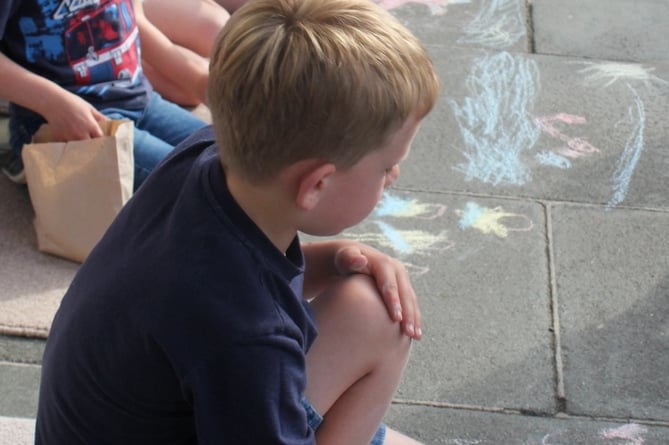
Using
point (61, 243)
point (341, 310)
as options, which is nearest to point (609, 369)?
point (341, 310)

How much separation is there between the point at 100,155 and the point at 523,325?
→ 1.22 metres

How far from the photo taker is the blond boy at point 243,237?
1479 millimetres

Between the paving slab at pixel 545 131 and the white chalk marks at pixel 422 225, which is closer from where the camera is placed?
the white chalk marks at pixel 422 225

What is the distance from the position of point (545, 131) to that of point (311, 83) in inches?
85.3

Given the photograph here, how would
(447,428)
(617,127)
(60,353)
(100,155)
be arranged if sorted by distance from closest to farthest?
1. (60,353)
2. (447,428)
3. (100,155)
4. (617,127)

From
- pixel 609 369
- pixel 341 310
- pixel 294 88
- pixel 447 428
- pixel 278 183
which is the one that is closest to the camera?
pixel 294 88

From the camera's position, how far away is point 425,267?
2.88 metres

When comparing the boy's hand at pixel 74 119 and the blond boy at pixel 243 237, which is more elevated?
the blond boy at pixel 243 237

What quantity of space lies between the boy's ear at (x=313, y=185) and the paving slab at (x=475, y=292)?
1039 mm

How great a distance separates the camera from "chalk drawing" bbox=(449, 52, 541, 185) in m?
3.30

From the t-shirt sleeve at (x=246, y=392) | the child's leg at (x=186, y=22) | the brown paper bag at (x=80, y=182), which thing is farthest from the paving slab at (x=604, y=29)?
the t-shirt sleeve at (x=246, y=392)

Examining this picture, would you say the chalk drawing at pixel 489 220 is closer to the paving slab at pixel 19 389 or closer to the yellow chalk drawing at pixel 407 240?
the yellow chalk drawing at pixel 407 240

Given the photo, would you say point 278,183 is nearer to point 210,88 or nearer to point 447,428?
point 210,88

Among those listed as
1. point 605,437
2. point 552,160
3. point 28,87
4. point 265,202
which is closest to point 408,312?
point 265,202
